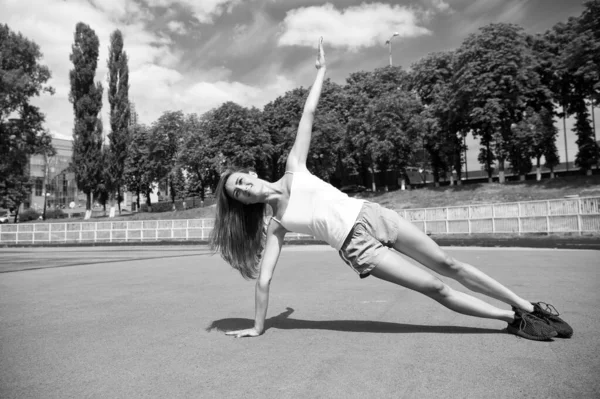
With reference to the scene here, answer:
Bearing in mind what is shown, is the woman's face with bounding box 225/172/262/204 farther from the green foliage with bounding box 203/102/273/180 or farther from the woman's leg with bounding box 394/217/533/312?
the green foliage with bounding box 203/102/273/180

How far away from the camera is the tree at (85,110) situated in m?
48.0

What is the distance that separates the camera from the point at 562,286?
18.7ft

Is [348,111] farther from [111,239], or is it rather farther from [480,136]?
[111,239]

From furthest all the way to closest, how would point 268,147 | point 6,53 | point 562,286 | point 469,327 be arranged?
point 268,147 < point 6,53 < point 562,286 < point 469,327

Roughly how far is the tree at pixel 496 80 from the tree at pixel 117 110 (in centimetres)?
3576

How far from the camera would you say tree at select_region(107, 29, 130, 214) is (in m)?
49.8

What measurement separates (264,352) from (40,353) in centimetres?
168

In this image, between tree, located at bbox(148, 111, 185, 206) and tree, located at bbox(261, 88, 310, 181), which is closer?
tree, located at bbox(261, 88, 310, 181)

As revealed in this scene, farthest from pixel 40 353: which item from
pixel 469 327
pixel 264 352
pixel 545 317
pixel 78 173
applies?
pixel 78 173

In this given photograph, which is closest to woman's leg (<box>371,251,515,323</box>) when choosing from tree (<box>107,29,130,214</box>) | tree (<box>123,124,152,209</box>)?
tree (<box>107,29,130,214</box>)

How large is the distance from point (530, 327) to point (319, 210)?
175 cm

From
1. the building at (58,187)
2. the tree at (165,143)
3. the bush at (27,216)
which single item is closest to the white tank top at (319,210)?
the tree at (165,143)

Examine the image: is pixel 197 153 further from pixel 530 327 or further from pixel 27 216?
pixel 530 327

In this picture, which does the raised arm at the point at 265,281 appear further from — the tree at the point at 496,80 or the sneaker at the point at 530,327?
the tree at the point at 496,80
